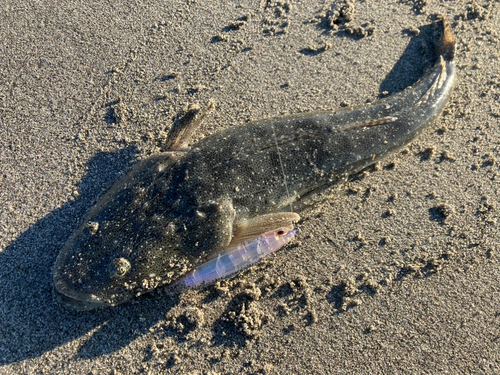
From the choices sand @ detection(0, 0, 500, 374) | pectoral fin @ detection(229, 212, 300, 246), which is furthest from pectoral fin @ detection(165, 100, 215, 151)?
pectoral fin @ detection(229, 212, 300, 246)

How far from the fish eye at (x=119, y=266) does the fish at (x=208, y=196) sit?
0.03 ft

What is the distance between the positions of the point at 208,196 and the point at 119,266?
1.10 meters

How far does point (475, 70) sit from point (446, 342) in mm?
3647

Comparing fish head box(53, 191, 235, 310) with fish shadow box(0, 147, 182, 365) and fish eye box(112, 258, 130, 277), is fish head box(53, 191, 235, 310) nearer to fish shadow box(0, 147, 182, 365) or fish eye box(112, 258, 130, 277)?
fish eye box(112, 258, 130, 277)

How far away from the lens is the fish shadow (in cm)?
382

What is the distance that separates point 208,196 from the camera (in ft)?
12.2

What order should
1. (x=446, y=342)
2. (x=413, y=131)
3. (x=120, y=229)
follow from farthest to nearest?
1. (x=413, y=131)
2. (x=446, y=342)
3. (x=120, y=229)

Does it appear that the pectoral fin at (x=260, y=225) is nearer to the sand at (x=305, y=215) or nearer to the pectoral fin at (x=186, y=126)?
the sand at (x=305, y=215)

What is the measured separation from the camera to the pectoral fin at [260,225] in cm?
374

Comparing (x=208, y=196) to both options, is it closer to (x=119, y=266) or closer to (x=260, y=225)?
(x=260, y=225)

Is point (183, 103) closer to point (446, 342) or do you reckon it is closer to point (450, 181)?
point (450, 181)

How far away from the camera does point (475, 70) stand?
4992 mm

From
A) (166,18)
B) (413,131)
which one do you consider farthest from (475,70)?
(166,18)

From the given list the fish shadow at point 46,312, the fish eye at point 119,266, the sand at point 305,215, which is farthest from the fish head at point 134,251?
the sand at point 305,215
